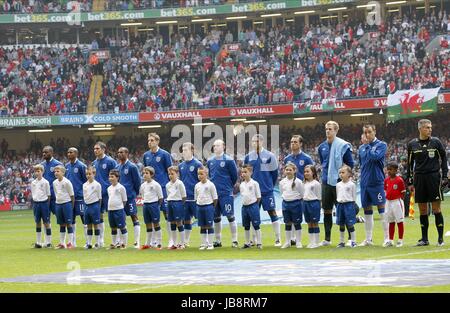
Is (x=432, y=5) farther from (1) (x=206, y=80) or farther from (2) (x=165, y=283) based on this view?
(2) (x=165, y=283)

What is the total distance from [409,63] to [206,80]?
11.6 meters

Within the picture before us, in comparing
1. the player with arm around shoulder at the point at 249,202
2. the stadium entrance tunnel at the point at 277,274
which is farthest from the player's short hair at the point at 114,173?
the stadium entrance tunnel at the point at 277,274

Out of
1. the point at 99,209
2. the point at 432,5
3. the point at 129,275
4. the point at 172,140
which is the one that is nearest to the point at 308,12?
the point at 432,5

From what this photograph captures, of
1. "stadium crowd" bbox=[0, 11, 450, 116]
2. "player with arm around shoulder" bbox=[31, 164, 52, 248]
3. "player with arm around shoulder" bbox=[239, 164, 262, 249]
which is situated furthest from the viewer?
"stadium crowd" bbox=[0, 11, 450, 116]

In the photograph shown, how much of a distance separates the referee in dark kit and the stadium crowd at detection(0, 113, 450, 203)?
2803 cm

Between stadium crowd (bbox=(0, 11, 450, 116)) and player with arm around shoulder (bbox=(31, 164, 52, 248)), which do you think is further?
stadium crowd (bbox=(0, 11, 450, 116))

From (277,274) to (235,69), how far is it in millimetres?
41525

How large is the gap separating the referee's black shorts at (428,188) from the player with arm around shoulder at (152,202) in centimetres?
576

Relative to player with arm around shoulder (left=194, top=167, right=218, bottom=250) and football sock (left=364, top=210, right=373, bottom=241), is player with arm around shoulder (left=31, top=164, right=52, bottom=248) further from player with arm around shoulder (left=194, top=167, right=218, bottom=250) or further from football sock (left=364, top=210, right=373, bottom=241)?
football sock (left=364, top=210, right=373, bottom=241)

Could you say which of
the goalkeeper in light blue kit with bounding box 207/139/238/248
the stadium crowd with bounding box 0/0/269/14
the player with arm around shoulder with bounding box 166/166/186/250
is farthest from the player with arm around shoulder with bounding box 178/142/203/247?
the stadium crowd with bounding box 0/0/269/14

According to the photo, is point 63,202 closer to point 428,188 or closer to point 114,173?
point 114,173

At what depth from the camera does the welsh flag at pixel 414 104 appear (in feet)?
147

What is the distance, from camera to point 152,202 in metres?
20.5

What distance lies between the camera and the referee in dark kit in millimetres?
17062
